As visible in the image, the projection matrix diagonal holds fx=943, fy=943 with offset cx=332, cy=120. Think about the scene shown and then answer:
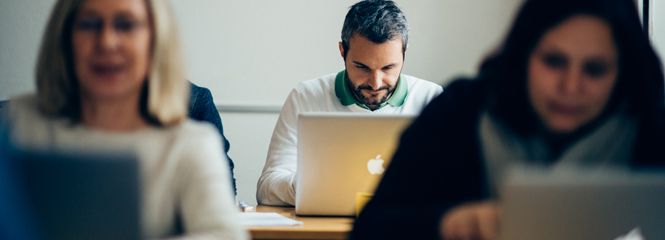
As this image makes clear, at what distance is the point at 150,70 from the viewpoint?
1.37 meters

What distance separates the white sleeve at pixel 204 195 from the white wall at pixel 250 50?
250 centimetres

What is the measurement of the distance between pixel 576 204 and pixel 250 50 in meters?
2.92

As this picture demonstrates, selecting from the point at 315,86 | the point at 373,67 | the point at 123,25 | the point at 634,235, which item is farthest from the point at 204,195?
the point at 315,86

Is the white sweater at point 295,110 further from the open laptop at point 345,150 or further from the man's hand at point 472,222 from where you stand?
the man's hand at point 472,222

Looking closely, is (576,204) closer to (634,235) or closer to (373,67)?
(634,235)

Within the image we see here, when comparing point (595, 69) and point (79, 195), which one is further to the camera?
point (595, 69)

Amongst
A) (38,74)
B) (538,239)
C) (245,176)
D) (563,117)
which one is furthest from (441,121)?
(245,176)

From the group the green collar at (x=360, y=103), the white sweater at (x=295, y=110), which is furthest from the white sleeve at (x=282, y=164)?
the green collar at (x=360, y=103)

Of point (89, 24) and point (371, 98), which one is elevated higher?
point (89, 24)

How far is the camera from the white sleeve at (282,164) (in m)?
2.55

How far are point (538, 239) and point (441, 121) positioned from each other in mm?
389

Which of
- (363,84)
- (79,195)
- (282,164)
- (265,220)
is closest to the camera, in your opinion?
(79,195)

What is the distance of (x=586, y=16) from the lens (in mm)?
1269

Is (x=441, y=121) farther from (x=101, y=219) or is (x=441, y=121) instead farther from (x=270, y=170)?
(x=270, y=170)
